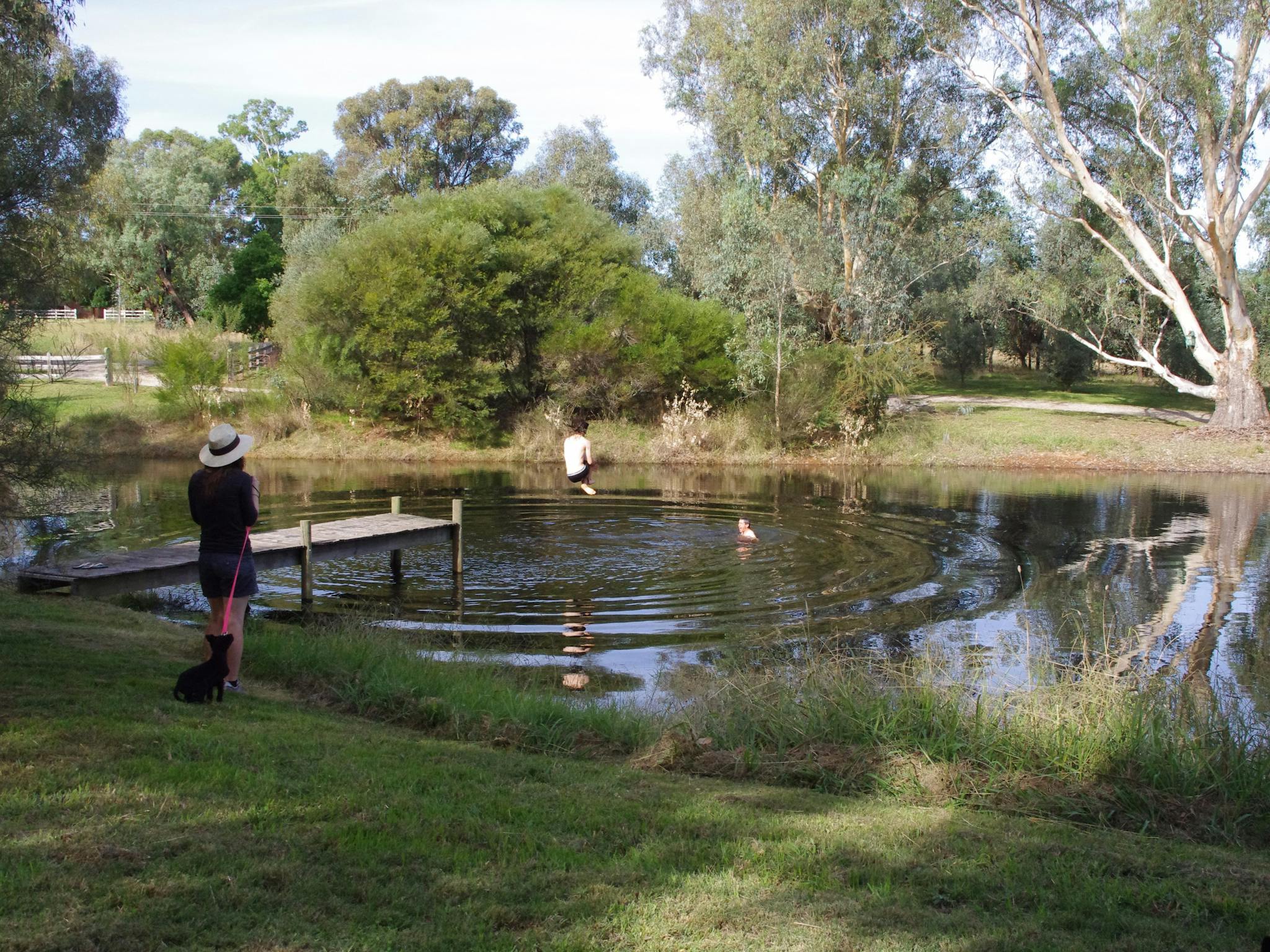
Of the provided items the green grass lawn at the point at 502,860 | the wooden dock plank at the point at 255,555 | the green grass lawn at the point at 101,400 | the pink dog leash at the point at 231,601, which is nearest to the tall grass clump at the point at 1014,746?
the green grass lawn at the point at 502,860

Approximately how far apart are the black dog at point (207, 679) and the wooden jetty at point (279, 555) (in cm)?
525

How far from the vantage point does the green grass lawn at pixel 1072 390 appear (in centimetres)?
4612

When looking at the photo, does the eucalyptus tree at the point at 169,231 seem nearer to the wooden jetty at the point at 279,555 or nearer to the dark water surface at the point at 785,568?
the dark water surface at the point at 785,568

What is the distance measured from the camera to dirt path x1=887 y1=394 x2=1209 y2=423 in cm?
4094

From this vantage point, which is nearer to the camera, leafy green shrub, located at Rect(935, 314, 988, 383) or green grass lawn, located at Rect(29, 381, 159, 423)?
green grass lawn, located at Rect(29, 381, 159, 423)

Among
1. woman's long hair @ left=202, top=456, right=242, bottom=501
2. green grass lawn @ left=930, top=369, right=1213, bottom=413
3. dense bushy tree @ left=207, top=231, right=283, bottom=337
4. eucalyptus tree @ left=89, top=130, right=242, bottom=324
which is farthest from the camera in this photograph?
eucalyptus tree @ left=89, top=130, right=242, bottom=324

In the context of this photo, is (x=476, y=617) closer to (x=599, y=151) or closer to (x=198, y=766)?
(x=198, y=766)

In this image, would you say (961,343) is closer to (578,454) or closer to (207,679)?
(578,454)

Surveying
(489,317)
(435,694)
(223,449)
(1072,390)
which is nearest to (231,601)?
(223,449)

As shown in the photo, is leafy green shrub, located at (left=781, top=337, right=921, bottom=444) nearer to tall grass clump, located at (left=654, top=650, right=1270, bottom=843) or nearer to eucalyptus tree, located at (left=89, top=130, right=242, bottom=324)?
tall grass clump, located at (left=654, top=650, right=1270, bottom=843)

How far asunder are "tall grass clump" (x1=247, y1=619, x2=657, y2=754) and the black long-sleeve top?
5.36ft

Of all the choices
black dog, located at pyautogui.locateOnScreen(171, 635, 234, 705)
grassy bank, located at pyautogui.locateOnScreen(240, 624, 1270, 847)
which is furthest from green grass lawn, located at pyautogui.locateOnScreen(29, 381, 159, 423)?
grassy bank, located at pyautogui.locateOnScreen(240, 624, 1270, 847)

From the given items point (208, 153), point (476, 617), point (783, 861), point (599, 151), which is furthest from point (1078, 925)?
point (208, 153)

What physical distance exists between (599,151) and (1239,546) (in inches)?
1991
